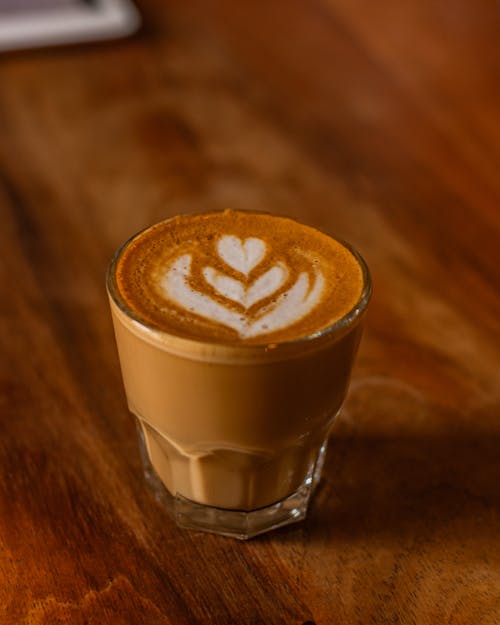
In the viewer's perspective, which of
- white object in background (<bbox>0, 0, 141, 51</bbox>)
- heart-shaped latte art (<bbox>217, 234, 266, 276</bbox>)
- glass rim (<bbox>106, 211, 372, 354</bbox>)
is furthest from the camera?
white object in background (<bbox>0, 0, 141, 51</bbox>)

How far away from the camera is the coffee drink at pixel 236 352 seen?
623mm

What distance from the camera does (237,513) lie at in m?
0.74

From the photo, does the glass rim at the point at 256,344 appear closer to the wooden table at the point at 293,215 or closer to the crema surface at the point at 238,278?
the crema surface at the point at 238,278

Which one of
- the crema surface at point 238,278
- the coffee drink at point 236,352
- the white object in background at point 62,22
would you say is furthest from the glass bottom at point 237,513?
the white object in background at point 62,22

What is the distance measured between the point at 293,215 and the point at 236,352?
556mm

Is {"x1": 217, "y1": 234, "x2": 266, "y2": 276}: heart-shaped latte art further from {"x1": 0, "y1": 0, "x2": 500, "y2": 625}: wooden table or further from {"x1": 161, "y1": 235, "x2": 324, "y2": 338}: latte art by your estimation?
{"x1": 0, "y1": 0, "x2": 500, "y2": 625}: wooden table

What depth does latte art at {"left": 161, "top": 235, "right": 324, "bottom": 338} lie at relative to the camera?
0.65m

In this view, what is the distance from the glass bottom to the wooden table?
0.01 m

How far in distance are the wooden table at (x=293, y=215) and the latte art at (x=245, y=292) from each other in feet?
0.62

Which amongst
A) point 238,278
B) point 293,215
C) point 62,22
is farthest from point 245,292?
point 62,22

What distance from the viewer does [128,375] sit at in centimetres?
70

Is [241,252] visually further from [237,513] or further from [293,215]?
[293,215]

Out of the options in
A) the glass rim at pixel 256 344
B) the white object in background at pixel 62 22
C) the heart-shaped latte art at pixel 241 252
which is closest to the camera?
the glass rim at pixel 256 344

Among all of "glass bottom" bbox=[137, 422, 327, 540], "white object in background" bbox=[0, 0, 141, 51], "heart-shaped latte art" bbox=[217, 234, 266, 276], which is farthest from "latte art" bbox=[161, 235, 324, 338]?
"white object in background" bbox=[0, 0, 141, 51]
